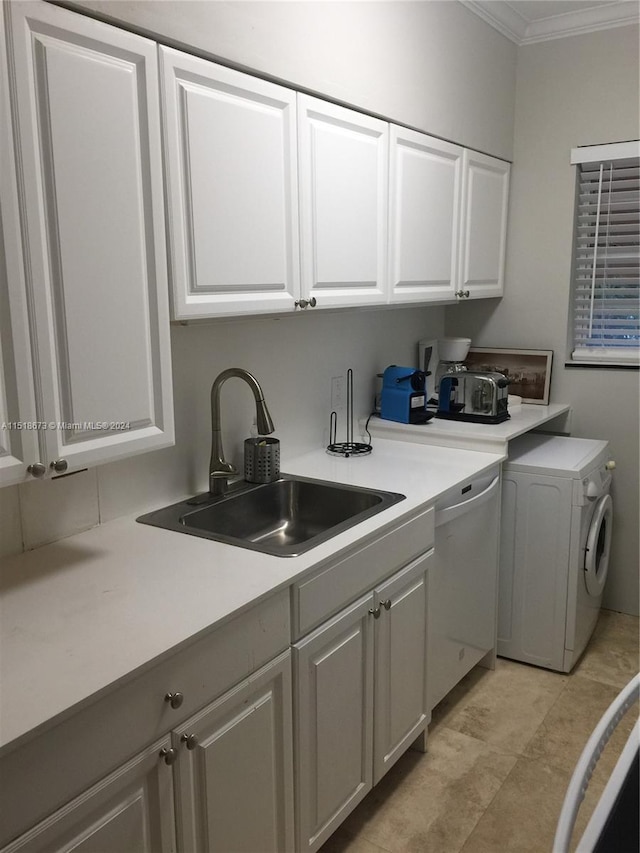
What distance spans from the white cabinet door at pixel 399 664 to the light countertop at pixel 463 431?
2.08 feet

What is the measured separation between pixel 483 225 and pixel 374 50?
1.06 metres

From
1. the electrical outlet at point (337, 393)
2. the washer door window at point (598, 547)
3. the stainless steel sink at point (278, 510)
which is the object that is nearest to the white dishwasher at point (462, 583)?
the stainless steel sink at point (278, 510)

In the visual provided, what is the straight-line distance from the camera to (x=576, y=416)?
334 cm

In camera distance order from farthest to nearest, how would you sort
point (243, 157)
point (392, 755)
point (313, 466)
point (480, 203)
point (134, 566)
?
1. point (480, 203)
2. point (313, 466)
3. point (392, 755)
4. point (243, 157)
5. point (134, 566)

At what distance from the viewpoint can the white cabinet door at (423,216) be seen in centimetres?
248

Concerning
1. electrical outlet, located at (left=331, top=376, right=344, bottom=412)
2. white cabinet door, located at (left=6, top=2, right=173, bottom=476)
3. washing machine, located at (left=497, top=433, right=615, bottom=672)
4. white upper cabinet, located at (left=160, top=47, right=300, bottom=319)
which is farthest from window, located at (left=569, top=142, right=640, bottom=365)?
white cabinet door, located at (left=6, top=2, right=173, bottom=476)

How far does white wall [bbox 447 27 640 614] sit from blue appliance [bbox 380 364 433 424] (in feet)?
2.62

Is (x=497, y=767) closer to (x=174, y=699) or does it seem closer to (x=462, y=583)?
(x=462, y=583)

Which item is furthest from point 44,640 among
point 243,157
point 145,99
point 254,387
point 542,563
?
point 542,563

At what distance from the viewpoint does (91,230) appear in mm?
1405

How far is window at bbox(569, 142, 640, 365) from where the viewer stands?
314 centimetres

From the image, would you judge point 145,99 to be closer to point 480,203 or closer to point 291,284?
point 291,284

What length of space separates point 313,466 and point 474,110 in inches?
65.5

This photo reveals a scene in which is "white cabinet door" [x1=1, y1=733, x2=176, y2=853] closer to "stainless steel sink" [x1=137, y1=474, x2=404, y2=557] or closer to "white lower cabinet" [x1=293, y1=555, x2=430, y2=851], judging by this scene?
"white lower cabinet" [x1=293, y1=555, x2=430, y2=851]
